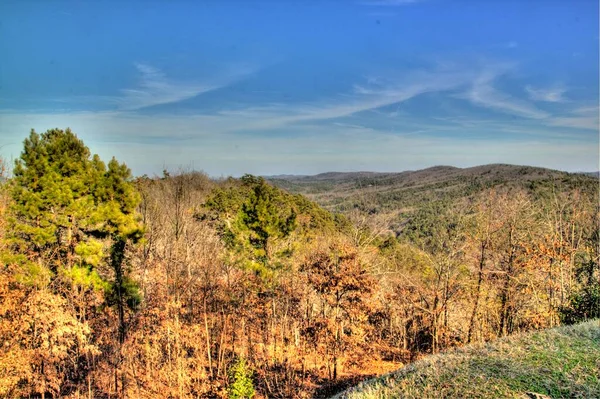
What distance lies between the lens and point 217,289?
22859 millimetres

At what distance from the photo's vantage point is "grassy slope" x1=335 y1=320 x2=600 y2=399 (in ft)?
18.8

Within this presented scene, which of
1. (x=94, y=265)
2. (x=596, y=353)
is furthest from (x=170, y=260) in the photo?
(x=596, y=353)

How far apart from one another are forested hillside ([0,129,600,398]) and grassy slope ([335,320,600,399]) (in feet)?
26.6

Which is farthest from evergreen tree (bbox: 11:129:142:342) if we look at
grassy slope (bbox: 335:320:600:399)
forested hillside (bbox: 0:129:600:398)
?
grassy slope (bbox: 335:320:600:399)

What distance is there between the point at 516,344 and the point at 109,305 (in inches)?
763

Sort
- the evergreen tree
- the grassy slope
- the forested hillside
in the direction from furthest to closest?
the evergreen tree
the forested hillside
the grassy slope

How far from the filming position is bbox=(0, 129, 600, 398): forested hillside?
1543 cm

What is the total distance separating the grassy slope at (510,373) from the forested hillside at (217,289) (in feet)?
26.6

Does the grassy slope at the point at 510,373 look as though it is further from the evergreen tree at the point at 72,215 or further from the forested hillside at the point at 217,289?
the evergreen tree at the point at 72,215

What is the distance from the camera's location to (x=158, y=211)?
2434 centimetres

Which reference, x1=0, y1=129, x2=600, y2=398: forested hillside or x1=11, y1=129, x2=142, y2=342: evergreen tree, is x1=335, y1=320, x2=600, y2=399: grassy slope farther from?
x1=11, y1=129, x2=142, y2=342: evergreen tree

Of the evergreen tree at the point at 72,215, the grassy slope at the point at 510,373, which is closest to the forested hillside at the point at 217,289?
the evergreen tree at the point at 72,215

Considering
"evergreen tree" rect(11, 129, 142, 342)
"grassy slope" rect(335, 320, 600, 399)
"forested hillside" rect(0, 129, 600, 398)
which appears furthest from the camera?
"evergreen tree" rect(11, 129, 142, 342)

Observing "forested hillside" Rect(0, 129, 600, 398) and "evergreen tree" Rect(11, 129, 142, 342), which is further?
"evergreen tree" Rect(11, 129, 142, 342)
